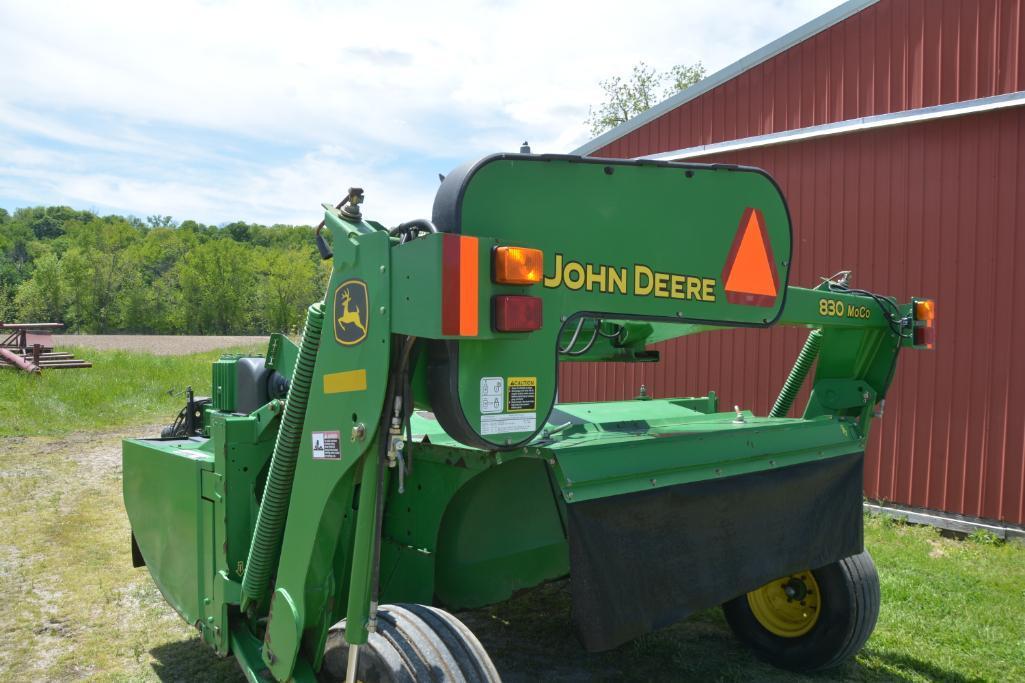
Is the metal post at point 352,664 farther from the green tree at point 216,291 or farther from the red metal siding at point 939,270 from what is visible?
the green tree at point 216,291

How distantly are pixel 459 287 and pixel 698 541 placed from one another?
4.48ft

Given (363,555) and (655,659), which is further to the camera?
(655,659)

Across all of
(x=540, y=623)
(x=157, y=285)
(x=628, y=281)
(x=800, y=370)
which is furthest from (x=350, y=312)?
(x=157, y=285)

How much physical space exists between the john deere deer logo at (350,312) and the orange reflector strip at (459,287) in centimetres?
36

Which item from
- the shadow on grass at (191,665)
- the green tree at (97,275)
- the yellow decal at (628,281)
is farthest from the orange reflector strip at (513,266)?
the green tree at (97,275)

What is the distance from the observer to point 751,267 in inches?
104

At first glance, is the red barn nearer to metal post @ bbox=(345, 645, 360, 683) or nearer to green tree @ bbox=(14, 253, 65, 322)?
metal post @ bbox=(345, 645, 360, 683)

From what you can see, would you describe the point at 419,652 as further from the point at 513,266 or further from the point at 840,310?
the point at 840,310

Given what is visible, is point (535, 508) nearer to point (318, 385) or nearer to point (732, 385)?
point (318, 385)

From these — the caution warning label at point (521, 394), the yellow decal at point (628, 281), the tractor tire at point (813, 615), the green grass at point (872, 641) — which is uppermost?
the yellow decal at point (628, 281)

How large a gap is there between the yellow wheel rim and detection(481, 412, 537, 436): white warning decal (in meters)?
2.40

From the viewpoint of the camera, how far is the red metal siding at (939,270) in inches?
250

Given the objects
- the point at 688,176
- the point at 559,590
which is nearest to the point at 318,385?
the point at 688,176

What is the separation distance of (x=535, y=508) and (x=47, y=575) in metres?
4.16
